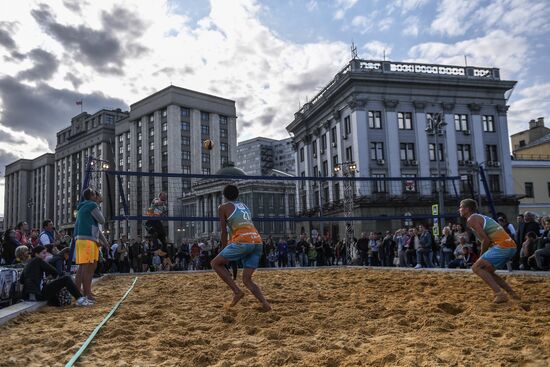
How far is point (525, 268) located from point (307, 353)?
1004cm

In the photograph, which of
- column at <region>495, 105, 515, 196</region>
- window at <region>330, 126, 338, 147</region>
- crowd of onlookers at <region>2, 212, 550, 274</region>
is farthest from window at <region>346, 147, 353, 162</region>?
crowd of onlookers at <region>2, 212, 550, 274</region>

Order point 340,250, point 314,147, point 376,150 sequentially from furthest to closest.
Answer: point 314,147 < point 376,150 < point 340,250

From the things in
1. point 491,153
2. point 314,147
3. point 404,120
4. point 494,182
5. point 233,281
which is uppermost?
point 404,120

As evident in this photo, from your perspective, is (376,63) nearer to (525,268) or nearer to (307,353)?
(525,268)

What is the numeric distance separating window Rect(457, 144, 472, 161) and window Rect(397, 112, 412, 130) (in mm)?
5303

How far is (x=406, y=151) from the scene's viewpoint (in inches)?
1690

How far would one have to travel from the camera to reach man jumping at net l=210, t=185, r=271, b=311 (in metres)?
6.45

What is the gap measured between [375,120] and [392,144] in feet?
8.91

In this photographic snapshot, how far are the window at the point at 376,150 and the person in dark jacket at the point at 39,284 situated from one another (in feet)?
119

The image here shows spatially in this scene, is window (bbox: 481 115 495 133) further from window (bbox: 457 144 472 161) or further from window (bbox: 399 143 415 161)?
window (bbox: 399 143 415 161)

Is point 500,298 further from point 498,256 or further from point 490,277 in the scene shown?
point 498,256

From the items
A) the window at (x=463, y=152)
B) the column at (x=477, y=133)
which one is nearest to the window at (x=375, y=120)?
the window at (x=463, y=152)

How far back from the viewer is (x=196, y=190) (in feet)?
216

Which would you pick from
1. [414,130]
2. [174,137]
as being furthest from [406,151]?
[174,137]
